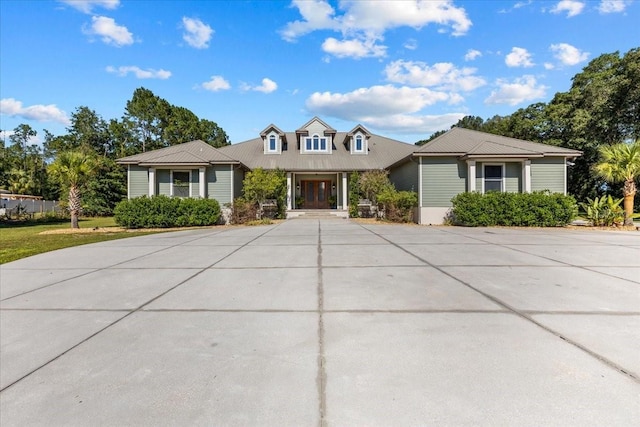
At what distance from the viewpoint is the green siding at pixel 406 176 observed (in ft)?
60.2

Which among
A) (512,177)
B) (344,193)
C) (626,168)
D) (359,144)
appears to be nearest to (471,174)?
(512,177)

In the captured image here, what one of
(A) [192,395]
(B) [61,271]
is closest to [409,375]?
(A) [192,395]

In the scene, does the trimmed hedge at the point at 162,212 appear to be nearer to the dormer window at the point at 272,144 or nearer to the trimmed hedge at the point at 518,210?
the dormer window at the point at 272,144

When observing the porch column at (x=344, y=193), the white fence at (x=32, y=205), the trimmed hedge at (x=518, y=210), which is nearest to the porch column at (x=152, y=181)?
the porch column at (x=344, y=193)

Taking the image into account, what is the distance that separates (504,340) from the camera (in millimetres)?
3086

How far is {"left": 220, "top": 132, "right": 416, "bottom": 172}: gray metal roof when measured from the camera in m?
23.6

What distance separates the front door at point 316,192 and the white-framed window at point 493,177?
11.5 meters

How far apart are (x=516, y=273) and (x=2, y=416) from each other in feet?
20.9

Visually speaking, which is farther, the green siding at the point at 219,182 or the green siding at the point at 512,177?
the green siding at the point at 219,182

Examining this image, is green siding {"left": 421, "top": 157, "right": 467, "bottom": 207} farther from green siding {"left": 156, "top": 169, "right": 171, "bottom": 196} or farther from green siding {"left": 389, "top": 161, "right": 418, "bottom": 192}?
green siding {"left": 156, "top": 169, "right": 171, "bottom": 196}

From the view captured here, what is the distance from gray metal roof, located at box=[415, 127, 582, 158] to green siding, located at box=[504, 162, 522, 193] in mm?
962

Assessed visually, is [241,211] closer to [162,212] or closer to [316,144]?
[162,212]

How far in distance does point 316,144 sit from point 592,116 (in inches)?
776

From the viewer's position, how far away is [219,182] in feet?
64.7
